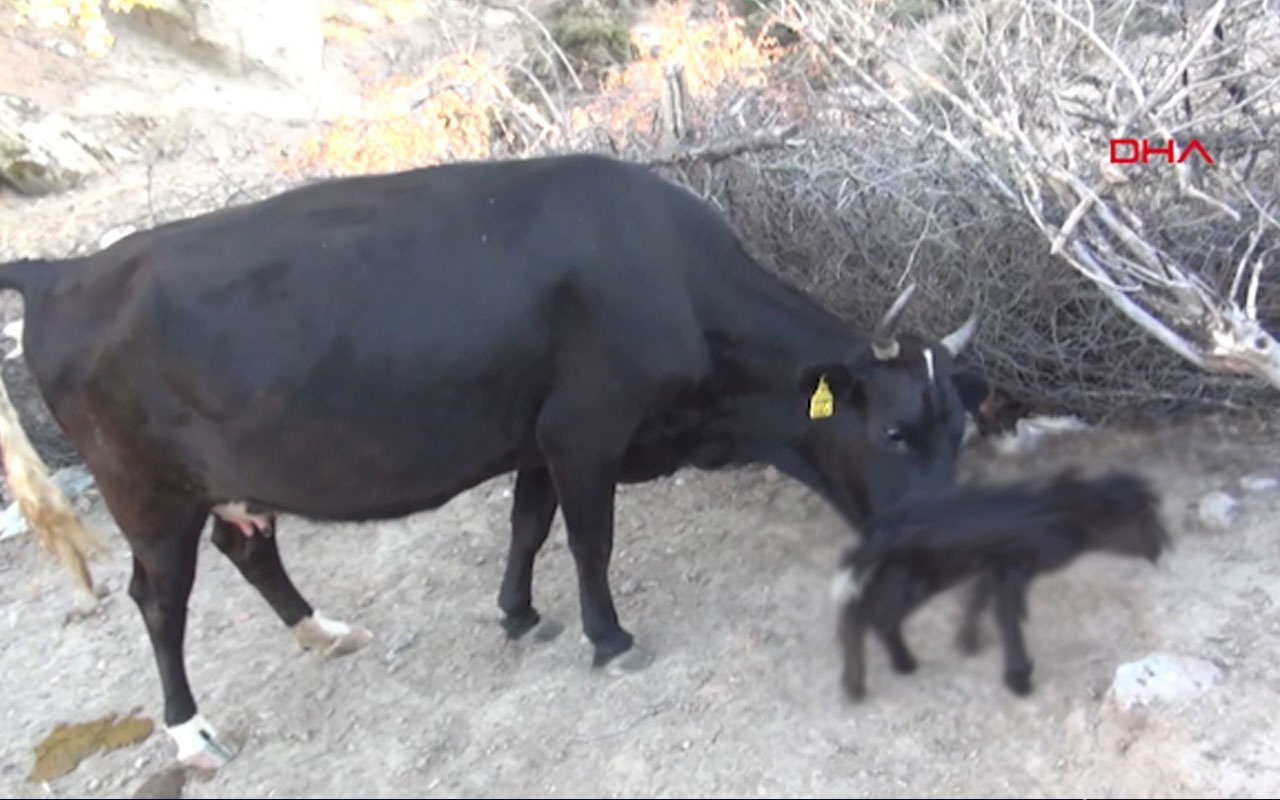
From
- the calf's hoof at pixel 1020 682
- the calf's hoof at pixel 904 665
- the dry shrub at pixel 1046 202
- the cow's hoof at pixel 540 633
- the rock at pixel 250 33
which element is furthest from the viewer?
the rock at pixel 250 33

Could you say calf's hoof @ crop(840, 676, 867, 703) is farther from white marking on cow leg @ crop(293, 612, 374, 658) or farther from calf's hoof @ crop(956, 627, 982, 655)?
white marking on cow leg @ crop(293, 612, 374, 658)

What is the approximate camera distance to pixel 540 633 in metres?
4.78

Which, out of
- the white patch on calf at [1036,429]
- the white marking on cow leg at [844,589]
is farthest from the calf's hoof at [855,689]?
the white patch on calf at [1036,429]

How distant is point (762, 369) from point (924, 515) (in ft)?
2.37

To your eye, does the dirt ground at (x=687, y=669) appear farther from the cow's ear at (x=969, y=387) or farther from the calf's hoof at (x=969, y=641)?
the cow's ear at (x=969, y=387)

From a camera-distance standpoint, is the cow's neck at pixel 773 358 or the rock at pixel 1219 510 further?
the rock at pixel 1219 510

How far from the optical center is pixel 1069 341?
529 centimetres

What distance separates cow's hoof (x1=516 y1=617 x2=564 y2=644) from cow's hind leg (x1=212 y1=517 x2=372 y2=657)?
57 cm

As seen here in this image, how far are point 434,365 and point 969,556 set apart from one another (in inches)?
65.8

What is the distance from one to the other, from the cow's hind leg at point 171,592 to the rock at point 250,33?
364 inches

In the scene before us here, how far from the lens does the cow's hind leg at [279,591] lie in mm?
4664

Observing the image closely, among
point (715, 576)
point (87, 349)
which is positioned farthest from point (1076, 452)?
point (87, 349)

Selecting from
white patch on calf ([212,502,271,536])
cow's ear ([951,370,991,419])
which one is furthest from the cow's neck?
white patch on calf ([212,502,271,536])

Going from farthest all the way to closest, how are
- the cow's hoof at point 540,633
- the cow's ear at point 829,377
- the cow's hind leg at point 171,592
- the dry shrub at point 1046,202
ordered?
the cow's hoof at point 540,633 → the dry shrub at point 1046,202 → the cow's ear at point 829,377 → the cow's hind leg at point 171,592
